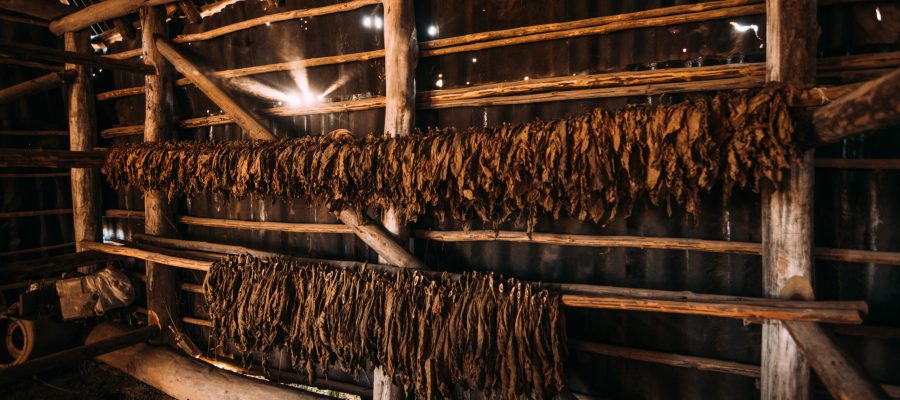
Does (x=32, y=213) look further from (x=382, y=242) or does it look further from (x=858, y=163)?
(x=858, y=163)

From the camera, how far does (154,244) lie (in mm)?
4441

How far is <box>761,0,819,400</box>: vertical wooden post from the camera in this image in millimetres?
2195

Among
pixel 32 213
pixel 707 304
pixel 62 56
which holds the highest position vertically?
pixel 62 56

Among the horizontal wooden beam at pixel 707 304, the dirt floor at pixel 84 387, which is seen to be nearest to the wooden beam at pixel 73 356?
the dirt floor at pixel 84 387

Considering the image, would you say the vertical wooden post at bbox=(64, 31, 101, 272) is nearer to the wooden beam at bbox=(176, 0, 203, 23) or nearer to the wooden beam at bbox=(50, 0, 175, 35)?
the wooden beam at bbox=(50, 0, 175, 35)

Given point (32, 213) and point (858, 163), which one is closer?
point (858, 163)

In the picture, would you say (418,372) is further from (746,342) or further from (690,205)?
(746,342)

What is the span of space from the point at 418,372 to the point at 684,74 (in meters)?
2.79

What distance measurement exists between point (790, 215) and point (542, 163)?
1474 mm

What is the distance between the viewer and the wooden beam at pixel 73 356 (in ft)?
11.4

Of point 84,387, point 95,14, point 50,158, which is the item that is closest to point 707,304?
point 50,158

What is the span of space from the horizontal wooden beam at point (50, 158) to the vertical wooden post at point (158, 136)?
A: 538 millimetres

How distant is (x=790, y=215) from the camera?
2221 millimetres

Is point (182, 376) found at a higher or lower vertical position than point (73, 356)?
lower
